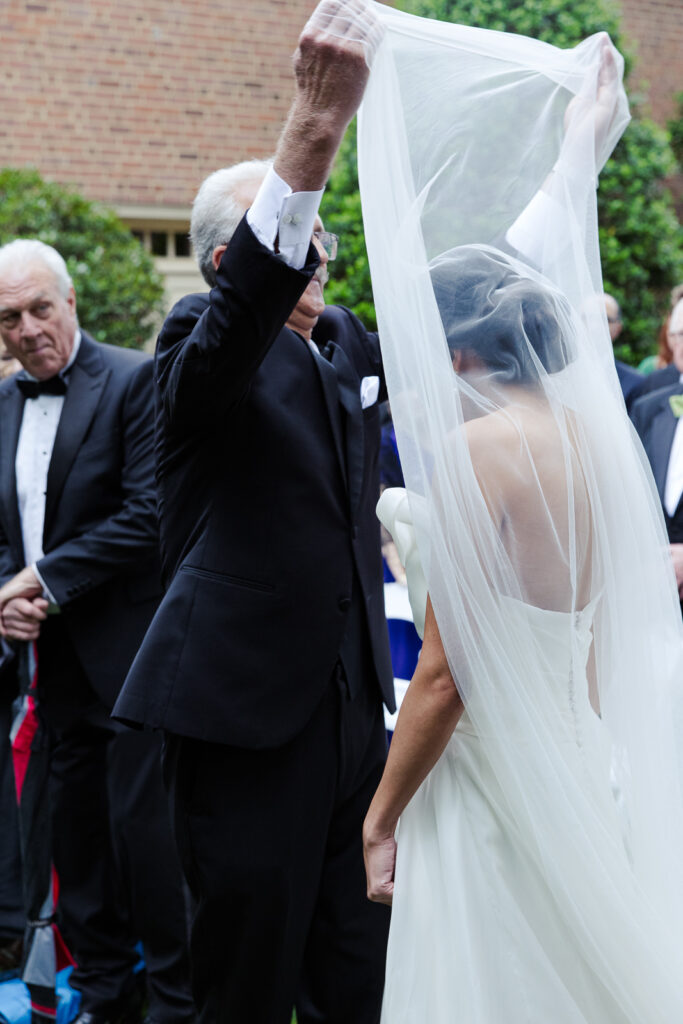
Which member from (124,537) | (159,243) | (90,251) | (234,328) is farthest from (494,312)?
(159,243)

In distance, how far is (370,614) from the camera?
2.57 metres

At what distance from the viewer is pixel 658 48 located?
34.7ft

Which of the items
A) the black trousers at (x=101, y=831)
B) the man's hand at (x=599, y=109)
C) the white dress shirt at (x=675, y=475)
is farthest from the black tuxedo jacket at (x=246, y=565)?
the white dress shirt at (x=675, y=475)

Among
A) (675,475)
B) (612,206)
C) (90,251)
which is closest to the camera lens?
(675,475)

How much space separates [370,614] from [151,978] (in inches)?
66.3

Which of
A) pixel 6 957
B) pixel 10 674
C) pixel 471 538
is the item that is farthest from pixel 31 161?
pixel 471 538

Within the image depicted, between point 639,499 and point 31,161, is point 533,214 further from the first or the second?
point 31,161

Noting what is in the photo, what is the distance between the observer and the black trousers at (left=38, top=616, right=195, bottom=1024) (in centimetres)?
355

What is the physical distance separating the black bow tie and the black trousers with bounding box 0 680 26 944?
1.08 meters

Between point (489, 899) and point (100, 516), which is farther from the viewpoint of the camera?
point (100, 516)


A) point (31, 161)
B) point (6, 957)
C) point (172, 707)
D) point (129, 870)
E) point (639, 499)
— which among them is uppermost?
point (31, 161)

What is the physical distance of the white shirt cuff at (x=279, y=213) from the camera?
1.93m

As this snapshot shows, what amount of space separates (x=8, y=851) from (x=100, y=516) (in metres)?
1.29

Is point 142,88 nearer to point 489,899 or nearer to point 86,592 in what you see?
point 86,592
